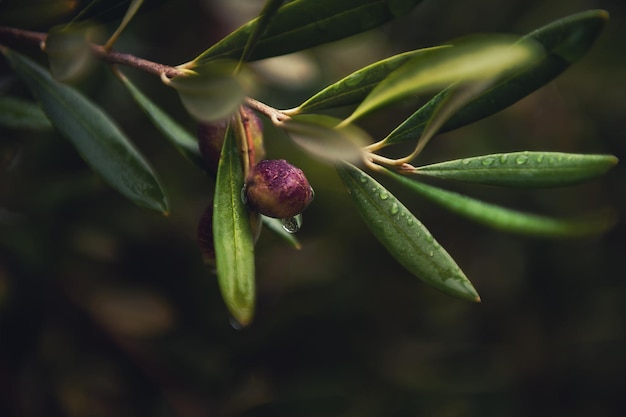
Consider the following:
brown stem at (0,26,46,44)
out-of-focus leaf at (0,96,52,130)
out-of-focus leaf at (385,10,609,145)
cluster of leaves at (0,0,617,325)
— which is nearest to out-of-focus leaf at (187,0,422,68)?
cluster of leaves at (0,0,617,325)

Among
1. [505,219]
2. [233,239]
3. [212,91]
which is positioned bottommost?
[505,219]

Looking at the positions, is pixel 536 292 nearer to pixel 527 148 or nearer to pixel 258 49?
pixel 527 148

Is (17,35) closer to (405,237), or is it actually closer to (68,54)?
(68,54)

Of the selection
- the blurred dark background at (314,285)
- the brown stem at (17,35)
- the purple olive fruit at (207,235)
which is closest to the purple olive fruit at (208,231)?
the purple olive fruit at (207,235)

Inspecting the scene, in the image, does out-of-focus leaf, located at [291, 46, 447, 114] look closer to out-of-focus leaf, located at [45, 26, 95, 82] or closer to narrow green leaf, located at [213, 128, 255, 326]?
narrow green leaf, located at [213, 128, 255, 326]

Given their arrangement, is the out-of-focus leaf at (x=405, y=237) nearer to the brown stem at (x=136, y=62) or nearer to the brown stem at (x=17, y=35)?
the brown stem at (x=136, y=62)

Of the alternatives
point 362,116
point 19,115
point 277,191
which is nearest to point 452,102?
point 362,116

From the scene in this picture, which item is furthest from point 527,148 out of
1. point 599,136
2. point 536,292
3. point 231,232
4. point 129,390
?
point 231,232
